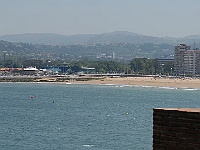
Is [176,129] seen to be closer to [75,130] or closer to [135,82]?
[75,130]

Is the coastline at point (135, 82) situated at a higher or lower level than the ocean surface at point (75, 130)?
higher

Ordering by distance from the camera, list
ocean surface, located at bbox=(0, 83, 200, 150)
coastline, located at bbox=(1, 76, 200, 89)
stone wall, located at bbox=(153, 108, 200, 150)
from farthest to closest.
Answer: coastline, located at bbox=(1, 76, 200, 89)
ocean surface, located at bbox=(0, 83, 200, 150)
stone wall, located at bbox=(153, 108, 200, 150)

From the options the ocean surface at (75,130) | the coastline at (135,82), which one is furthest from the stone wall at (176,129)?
the coastline at (135,82)

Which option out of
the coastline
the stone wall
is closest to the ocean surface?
the stone wall

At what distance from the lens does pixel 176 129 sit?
7.87m

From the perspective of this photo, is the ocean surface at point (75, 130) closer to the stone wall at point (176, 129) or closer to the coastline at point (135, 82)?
the stone wall at point (176, 129)

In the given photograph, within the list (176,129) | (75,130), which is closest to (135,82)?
(75,130)

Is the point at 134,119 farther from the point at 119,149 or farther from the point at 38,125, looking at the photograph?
the point at 119,149

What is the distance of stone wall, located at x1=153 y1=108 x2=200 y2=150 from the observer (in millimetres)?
7711

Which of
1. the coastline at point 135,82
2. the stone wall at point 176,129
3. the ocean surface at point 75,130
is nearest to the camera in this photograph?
the stone wall at point 176,129

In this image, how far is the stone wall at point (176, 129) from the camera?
25.3ft

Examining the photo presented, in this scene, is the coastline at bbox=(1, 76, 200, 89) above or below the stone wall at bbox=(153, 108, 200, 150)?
below

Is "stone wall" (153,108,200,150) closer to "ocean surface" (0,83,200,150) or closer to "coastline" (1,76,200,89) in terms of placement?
"ocean surface" (0,83,200,150)

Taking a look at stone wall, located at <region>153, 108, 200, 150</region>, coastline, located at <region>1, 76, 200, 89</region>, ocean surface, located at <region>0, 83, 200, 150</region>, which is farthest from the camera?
coastline, located at <region>1, 76, 200, 89</region>
